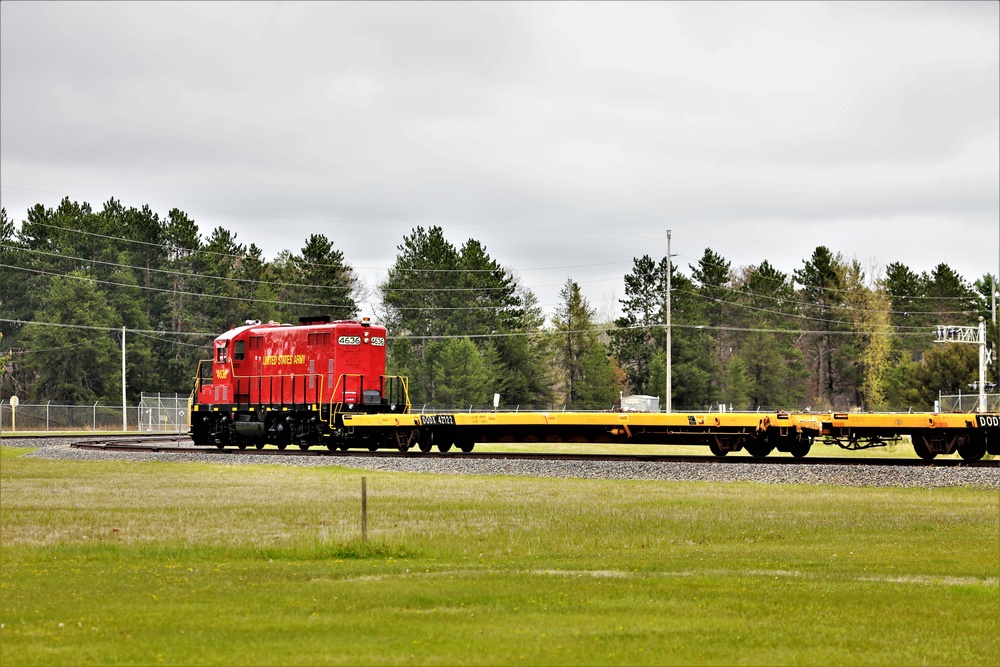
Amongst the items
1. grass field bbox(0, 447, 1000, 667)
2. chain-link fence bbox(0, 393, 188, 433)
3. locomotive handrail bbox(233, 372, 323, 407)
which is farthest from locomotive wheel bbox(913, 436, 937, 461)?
chain-link fence bbox(0, 393, 188, 433)

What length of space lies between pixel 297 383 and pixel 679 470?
52.6 ft

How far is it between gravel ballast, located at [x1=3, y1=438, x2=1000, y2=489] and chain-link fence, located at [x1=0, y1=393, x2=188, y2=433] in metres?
42.3

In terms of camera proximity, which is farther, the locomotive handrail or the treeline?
the treeline

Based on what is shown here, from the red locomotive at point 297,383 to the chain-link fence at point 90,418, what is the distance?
3576 cm

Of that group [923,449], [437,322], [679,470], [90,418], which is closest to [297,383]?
[679,470]

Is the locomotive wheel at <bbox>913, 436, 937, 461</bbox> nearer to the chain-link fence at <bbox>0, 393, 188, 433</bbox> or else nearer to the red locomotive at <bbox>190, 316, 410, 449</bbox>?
the red locomotive at <bbox>190, 316, 410, 449</bbox>

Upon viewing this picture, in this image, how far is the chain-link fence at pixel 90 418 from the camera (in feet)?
260

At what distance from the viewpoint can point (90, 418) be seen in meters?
81.1

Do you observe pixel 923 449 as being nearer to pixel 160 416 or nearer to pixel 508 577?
pixel 508 577

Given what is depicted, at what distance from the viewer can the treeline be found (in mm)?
89938

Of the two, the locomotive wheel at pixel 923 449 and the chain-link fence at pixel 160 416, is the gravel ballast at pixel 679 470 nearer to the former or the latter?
the locomotive wheel at pixel 923 449

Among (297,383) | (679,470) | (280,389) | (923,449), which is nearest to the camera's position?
(679,470)

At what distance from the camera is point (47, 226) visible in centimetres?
9694

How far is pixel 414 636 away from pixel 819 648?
12.9 ft
